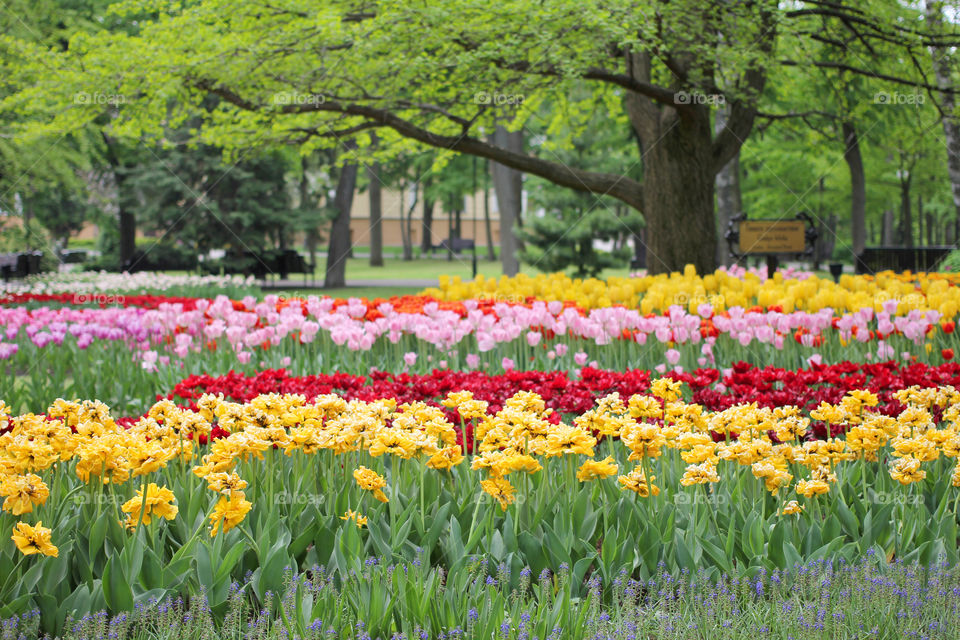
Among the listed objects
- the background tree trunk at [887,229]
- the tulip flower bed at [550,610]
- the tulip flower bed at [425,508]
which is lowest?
the tulip flower bed at [550,610]

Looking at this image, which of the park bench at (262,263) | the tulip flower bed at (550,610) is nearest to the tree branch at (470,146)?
the tulip flower bed at (550,610)

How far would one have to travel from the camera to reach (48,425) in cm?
321

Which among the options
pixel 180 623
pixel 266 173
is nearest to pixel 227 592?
pixel 180 623

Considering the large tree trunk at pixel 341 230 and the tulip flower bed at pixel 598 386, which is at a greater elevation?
the large tree trunk at pixel 341 230

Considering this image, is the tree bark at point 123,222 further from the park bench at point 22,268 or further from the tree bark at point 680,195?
the tree bark at point 680,195

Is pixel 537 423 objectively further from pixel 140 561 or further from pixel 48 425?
pixel 48 425

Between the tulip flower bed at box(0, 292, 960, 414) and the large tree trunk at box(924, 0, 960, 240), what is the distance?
597cm

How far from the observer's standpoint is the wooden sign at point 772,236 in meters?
12.1

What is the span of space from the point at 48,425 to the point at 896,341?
17.7 feet

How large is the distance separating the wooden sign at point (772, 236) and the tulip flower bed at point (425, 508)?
8.81 m

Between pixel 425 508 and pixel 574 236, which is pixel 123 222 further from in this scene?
pixel 425 508

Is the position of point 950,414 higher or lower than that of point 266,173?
lower

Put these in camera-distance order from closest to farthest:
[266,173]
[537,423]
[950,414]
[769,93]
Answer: [537,423] < [950,414] < [769,93] < [266,173]

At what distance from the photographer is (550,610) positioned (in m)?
2.69
